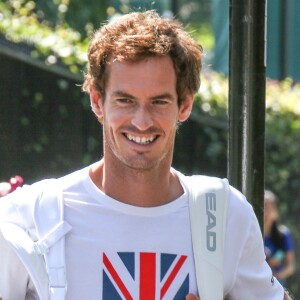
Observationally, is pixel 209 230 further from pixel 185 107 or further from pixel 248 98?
pixel 248 98

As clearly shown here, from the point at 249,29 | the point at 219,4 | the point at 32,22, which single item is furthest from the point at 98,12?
the point at 249,29

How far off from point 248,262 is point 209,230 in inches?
6.2

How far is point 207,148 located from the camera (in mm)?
10312

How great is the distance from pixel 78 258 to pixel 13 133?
588 centimetres

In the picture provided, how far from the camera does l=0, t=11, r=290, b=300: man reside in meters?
3.30

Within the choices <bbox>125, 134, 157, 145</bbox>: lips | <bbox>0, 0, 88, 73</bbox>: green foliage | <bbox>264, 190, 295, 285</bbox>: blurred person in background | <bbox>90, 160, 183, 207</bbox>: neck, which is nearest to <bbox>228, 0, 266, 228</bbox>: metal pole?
<bbox>90, 160, 183, 207</bbox>: neck

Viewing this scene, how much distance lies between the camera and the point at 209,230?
11.0 feet

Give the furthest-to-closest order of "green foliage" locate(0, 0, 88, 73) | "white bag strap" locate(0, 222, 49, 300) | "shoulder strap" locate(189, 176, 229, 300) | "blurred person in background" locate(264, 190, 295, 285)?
"blurred person in background" locate(264, 190, 295, 285) → "green foliage" locate(0, 0, 88, 73) → "shoulder strap" locate(189, 176, 229, 300) → "white bag strap" locate(0, 222, 49, 300)

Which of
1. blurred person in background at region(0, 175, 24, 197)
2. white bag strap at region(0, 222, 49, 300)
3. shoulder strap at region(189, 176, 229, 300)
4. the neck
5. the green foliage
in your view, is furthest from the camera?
the green foliage

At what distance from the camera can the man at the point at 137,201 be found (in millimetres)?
3301

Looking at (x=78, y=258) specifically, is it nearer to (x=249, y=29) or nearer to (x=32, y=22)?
(x=249, y=29)

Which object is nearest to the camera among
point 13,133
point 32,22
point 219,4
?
point 13,133

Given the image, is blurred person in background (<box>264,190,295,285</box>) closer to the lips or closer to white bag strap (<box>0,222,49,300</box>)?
the lips

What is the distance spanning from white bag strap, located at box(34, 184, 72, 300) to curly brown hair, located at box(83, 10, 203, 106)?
1.14 ft
